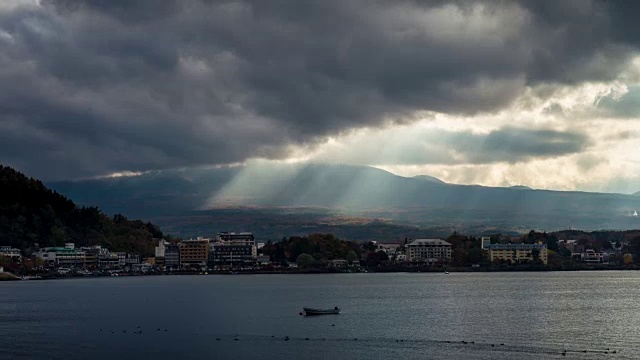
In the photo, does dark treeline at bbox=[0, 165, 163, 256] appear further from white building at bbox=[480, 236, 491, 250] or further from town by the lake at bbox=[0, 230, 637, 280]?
white building at bbox=[480, 236, 491, 250]

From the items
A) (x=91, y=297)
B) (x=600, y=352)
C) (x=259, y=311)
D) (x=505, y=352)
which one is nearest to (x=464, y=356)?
(x=505, y=352)

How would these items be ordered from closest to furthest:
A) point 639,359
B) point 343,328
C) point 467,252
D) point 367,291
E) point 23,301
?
point 639,359, point 343,328, point 23,301, point 367,291, point 467,252

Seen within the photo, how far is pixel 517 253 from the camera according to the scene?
188125 mm

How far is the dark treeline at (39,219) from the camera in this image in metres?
172

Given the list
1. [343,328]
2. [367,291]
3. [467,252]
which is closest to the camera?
[343,328]

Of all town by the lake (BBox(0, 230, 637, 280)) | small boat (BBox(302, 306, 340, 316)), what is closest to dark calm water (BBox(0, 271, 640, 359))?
small boat (BBox(302, 306, 340, 316))

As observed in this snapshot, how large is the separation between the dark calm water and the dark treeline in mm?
83208

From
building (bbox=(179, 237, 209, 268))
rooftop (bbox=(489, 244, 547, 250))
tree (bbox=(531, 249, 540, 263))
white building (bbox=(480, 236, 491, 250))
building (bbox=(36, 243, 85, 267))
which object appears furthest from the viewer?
building (bbox=(179, 237, 209, 268))

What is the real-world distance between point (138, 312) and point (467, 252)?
12944 centimetres

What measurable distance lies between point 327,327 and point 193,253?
142 metres

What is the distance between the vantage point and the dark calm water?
154ft

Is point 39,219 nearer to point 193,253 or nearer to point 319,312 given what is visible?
point 193,253

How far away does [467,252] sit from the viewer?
19362 centimetres

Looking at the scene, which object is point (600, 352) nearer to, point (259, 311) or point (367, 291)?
point (259, 311)
